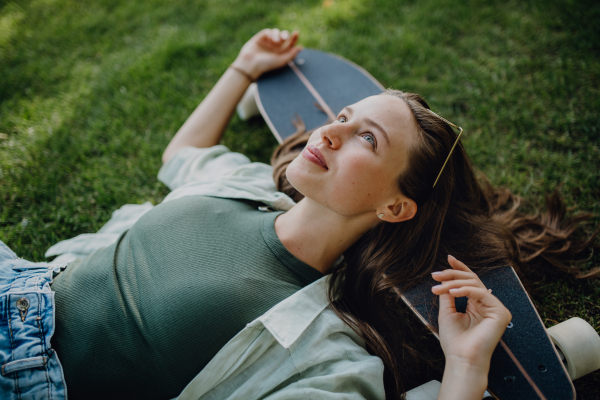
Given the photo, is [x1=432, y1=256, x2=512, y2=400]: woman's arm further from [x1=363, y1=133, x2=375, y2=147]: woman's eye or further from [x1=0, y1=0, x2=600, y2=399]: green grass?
[x1=0, y1=0, x2=600, y2=399]: green grass

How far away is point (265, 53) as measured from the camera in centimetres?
324

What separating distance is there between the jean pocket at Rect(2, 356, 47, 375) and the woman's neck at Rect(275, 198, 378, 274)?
1246 mm

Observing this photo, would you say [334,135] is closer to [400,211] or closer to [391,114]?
[391,114]

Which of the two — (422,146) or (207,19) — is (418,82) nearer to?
(422,146)

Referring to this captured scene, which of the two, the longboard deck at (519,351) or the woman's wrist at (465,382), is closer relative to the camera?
the woman's wrist at (465,382)

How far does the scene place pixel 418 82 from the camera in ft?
12.0

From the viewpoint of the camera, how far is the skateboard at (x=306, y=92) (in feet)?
10.00

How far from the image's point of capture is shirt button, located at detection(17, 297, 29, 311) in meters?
1.72

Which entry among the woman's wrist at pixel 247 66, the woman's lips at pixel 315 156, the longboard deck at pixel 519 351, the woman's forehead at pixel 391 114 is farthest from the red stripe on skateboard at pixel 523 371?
the woman's wrist at pixel 247 66

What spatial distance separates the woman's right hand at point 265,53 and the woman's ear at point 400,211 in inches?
72.5

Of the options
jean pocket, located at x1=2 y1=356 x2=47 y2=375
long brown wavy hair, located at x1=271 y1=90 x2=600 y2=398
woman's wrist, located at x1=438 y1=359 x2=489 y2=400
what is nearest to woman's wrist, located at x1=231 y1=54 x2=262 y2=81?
long brown wavy hair, located at x1=271 y1=90 x2=600 y2=398

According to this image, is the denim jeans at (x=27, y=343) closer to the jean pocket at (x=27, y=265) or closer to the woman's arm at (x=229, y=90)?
the jean pocket at (x=27, y=265)

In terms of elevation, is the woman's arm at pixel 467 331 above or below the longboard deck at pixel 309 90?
below

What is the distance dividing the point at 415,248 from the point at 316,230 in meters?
0.64
